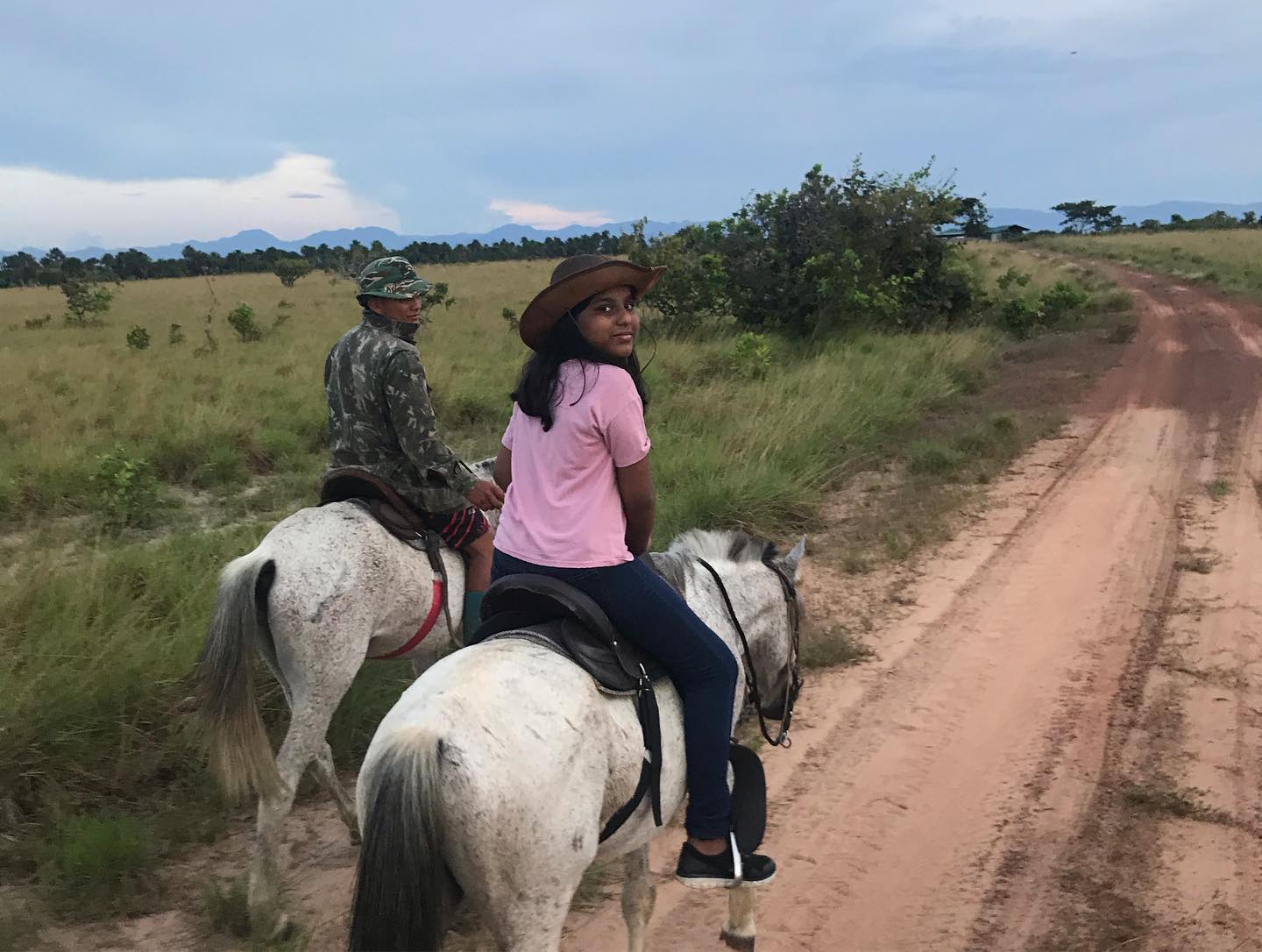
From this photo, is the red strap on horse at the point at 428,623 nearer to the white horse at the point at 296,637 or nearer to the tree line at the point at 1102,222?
the white horse at the point at 296,637

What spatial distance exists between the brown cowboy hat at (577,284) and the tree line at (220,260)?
38.8m

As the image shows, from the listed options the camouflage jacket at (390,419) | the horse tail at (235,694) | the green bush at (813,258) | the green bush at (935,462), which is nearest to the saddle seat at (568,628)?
the horse tail at (235,694)

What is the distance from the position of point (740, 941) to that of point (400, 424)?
2411mm

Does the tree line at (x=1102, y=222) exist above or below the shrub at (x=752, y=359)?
above

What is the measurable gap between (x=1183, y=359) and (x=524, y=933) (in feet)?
49.1

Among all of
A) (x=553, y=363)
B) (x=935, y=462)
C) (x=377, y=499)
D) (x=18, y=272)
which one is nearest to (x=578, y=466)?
(x=553, y=363)

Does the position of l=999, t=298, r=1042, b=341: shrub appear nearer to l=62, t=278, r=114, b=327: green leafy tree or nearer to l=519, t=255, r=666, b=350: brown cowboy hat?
l=519, t=255, r=666, b=350: brown cowboy hat

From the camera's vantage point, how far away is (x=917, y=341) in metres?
14.0

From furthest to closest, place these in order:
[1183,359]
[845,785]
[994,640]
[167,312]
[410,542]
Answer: [167,312]
[1183,359]
[994,640]
[845,785]
[410,542]

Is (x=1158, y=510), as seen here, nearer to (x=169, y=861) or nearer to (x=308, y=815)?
(x=308, y=815)

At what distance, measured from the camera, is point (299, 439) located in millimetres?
9609

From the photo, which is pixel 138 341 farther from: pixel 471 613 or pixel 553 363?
pixel 553 363

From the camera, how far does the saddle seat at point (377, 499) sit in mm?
3574

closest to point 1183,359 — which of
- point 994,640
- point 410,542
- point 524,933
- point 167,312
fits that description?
point 994,640
